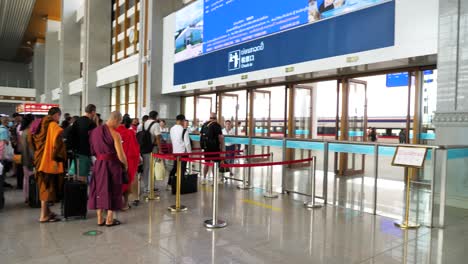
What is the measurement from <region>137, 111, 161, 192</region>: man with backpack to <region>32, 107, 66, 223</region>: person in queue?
1830 mm

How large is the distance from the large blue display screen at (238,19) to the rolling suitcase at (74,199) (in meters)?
6.19

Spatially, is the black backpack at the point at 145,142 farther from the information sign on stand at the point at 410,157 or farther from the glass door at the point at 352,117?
the glass door at the point at 352,117

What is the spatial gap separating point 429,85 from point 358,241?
449 centimetres

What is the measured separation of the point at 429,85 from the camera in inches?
271

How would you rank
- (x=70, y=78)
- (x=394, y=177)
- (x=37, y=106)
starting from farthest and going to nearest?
(x=70, y=78), (x=37, y=106), (x=394, y=177)

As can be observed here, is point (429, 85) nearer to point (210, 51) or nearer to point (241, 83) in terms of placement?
point (241, 83)

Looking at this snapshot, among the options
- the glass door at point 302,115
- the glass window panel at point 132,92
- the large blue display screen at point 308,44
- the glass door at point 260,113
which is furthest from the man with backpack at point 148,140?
the glass window panel at point 132,92

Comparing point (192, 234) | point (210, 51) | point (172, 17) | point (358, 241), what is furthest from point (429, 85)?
point (172, 17)

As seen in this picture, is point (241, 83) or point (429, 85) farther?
point (241, 83)

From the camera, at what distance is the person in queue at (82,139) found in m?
5.00

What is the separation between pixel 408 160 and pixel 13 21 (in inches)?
1133

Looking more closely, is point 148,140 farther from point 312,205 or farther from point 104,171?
point 312,205

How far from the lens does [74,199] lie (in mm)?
4688

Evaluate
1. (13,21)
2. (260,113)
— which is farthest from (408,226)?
(13,21)
